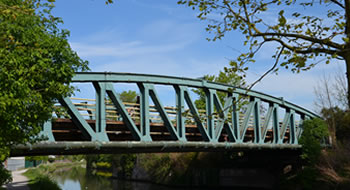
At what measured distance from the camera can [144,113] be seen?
20.2 meters

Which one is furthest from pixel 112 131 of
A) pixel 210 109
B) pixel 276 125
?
pixel 276 125

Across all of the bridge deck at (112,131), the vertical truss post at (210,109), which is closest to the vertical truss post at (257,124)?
the bridge deck at (112,131)

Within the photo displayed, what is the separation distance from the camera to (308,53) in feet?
27.4

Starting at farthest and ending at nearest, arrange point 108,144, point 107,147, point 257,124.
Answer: point 257,124 → point 107,147 → point 108,144

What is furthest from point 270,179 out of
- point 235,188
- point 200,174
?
point 200,174

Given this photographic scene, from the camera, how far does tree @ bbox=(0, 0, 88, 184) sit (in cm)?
1115

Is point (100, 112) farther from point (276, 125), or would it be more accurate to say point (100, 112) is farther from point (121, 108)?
point (276, 125)

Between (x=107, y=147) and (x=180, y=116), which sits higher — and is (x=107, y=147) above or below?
below

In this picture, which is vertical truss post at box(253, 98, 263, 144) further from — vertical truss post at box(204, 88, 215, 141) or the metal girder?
vertical truss post at box(204, 88, 215, 141)

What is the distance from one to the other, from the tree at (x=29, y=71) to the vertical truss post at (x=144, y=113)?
21.8 feet

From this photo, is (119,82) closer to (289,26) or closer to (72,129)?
(72,129)

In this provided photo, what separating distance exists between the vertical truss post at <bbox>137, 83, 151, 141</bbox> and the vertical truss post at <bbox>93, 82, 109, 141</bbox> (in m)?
2.21

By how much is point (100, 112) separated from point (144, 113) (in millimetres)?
2518

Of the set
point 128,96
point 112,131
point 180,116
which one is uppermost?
point 128,96
